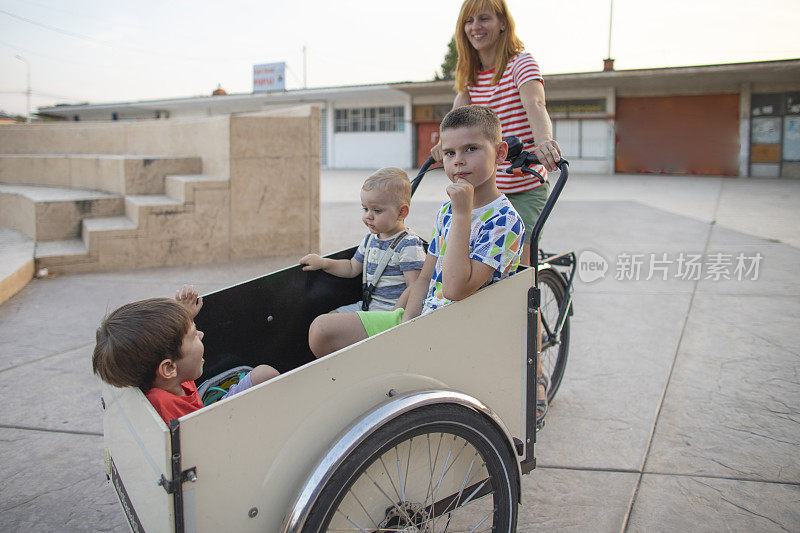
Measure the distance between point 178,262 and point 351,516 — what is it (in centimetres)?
477

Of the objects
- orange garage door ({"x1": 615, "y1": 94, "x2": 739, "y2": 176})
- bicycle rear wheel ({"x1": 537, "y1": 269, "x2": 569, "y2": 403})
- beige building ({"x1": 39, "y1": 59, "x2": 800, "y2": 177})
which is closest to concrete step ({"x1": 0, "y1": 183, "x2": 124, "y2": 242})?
bicycle rear wheel ({"x1": 537, "y1": 269, "x2": 569, "y2": 403})

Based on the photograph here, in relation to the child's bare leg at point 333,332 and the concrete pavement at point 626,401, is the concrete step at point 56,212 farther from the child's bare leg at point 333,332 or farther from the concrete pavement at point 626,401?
the child's bare leg at point 333,332

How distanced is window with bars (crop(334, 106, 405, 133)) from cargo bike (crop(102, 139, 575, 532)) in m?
24.3

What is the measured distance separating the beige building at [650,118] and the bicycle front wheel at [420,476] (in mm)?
19642

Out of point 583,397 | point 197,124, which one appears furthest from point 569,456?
point 197,124

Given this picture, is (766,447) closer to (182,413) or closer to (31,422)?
(182,413)

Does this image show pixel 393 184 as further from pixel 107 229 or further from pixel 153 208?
pixel 107 229

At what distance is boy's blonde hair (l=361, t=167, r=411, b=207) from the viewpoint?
90.0 inches

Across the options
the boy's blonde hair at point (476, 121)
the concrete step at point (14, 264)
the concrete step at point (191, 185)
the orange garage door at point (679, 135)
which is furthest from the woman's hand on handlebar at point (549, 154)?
the orange garage door at point (679, 135)

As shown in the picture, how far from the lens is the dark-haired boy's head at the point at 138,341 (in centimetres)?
140

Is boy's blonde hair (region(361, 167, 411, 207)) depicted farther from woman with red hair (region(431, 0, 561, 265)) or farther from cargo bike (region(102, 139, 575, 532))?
cargo bike (region(102, 139, 575, 532))

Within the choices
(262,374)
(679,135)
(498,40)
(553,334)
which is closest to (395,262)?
(262,374)

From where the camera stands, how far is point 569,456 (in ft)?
7.84

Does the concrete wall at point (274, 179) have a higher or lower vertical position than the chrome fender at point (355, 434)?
higher
